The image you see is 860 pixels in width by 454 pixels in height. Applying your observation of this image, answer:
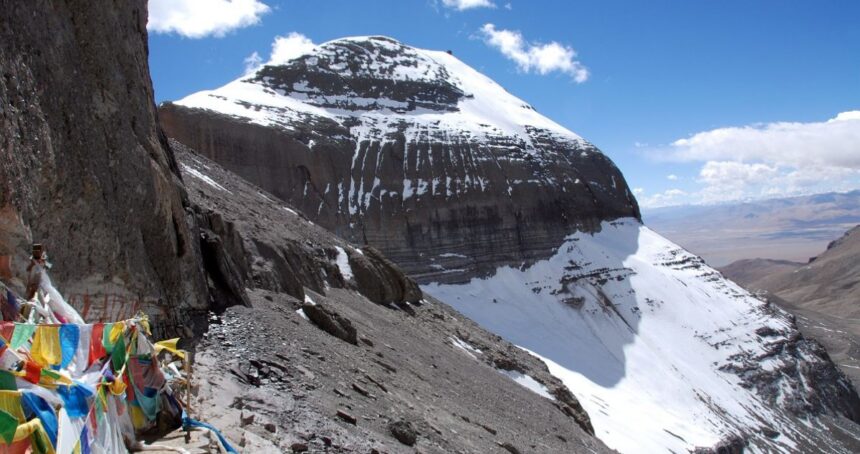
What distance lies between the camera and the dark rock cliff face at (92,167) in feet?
28.1

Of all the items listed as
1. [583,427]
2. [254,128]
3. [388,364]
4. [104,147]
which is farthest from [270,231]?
[254,128]

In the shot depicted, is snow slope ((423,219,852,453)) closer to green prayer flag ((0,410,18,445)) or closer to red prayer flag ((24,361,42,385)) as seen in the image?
red prayer flag ((24,361,42,385))

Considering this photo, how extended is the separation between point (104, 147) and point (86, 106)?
74cm

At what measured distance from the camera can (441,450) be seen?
12.7 m

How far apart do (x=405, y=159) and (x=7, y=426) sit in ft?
199

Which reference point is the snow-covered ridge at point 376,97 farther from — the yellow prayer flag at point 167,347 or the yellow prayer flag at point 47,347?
the yellow prayer flag at point 47,347

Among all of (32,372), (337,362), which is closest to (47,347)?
(32,372)

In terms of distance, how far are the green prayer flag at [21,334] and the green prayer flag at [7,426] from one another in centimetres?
98

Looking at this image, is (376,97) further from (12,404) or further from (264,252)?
(12,404)

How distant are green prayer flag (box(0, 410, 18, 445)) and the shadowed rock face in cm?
5199

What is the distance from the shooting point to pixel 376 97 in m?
73.5

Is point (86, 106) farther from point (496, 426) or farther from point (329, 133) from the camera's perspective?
point (329, 133)

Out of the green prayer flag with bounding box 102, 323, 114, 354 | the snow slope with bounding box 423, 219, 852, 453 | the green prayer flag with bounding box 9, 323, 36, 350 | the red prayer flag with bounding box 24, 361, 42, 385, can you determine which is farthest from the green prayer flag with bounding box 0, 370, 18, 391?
the snow slope with bounding box 423, 219, 852, 453

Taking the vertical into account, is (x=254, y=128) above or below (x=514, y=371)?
above
